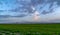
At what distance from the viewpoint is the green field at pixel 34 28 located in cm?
245

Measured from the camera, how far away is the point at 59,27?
2.71 m

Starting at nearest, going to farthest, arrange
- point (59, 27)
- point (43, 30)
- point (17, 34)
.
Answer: point (17, 34) → point (43, 30) → point (59, 27)

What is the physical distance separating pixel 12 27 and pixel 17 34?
27cm

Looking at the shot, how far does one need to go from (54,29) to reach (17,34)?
0.67m

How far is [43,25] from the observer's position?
105 inches

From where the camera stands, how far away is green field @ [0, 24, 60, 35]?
2453 millimetres

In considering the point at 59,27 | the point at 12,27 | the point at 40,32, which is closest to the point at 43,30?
the point at 40,32

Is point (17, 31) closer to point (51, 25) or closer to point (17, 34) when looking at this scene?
point (17, 34)

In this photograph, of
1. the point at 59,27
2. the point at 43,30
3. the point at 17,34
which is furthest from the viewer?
the point at 59,27

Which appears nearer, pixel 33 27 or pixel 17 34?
pixel 17 34

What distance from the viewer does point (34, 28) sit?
8.42ft

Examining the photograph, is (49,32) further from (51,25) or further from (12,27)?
(12,27)

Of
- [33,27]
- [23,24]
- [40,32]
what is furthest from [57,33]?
[23,24]

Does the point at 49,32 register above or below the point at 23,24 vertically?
below
